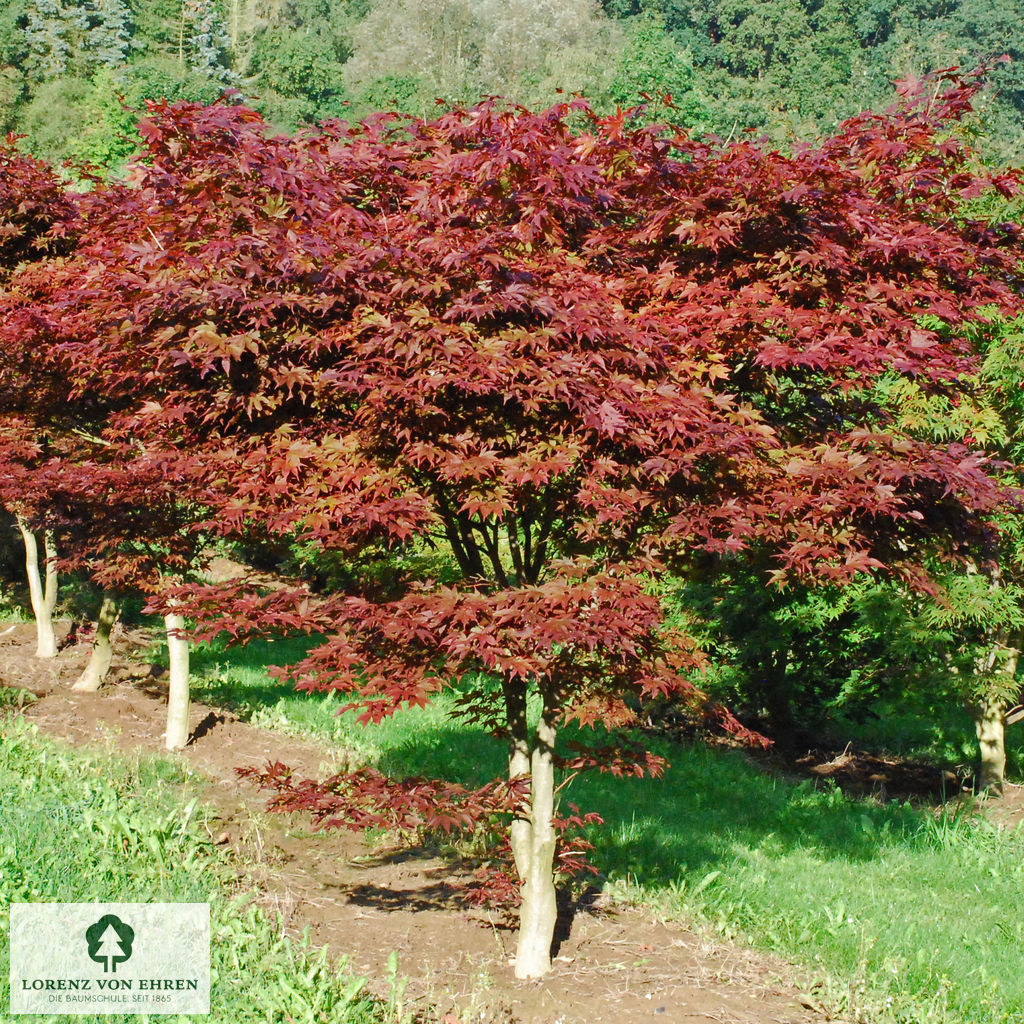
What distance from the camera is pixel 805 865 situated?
771 cm

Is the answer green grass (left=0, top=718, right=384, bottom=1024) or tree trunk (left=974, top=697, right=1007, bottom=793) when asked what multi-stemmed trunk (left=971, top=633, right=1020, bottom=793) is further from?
green grass (left=0, top=718, right=384, bottom=1024)

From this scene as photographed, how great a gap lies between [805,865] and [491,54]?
203 ft

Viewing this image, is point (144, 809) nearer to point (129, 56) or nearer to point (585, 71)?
point (585, 71)

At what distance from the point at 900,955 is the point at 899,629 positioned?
15.4 feet

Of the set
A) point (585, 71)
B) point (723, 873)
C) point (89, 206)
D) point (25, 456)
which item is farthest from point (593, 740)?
point (585, 71)

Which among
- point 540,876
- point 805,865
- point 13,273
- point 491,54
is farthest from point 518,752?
point 491,54

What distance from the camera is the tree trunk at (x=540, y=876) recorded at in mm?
5188

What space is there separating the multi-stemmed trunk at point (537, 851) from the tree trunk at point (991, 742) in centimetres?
630

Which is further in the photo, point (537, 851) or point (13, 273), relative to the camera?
point (13, 273)

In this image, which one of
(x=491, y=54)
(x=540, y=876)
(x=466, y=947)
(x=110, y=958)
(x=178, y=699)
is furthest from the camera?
(x=491, y=54)

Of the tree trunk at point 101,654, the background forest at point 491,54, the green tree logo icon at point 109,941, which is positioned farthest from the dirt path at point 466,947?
the background forest at point 491,54

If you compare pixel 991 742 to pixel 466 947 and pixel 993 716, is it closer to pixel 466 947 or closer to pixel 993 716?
pixel 993 716

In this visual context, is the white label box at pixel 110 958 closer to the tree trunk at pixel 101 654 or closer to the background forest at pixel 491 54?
the tree trunk at pixel 101 654

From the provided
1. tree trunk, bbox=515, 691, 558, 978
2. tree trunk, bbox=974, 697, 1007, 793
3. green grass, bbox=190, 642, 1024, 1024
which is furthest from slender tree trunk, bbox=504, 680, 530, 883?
tree trunk, bbox=974, 697, 1007, 793
